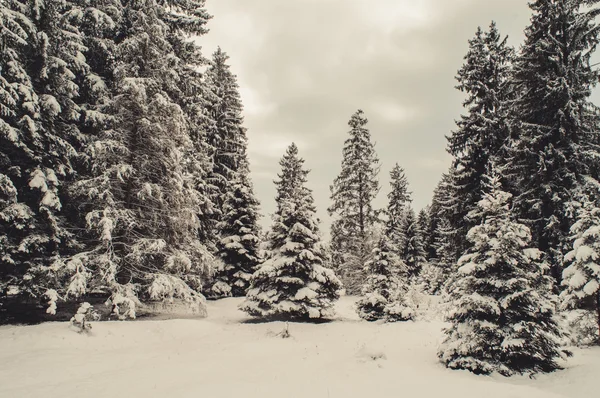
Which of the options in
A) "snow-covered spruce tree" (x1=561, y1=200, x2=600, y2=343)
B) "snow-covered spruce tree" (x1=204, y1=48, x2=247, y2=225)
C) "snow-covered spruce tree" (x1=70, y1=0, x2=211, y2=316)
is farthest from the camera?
"snow-covered spruce tree" (x1=204, y1=48, x2=247, y2=225)

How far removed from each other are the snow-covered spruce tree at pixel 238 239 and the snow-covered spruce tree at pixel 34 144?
32.1 ft

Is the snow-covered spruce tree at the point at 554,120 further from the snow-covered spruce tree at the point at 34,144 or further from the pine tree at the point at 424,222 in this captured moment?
the pine tree at the point at 424,222

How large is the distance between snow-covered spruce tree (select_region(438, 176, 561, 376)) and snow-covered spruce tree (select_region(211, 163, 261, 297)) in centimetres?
1413

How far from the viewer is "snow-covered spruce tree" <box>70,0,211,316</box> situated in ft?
42.8

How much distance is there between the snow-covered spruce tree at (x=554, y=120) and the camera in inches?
632

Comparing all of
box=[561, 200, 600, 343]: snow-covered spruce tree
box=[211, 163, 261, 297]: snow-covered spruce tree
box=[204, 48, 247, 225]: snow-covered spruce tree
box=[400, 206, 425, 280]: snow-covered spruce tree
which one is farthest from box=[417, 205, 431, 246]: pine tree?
box=[561, 200, 600, 343]: snow-covered spruce tree

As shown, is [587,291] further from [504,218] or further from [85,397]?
[85,397]

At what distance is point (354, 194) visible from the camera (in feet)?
106

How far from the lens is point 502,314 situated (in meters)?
9.52

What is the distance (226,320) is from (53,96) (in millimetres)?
11571

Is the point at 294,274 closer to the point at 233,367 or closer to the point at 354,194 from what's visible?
the point at 233,367

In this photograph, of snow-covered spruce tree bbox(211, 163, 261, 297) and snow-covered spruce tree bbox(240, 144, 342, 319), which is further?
snow-covered spruce tree bbox(211, 163, 261, 297)

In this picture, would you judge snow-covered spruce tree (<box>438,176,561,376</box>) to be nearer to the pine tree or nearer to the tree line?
the tree line

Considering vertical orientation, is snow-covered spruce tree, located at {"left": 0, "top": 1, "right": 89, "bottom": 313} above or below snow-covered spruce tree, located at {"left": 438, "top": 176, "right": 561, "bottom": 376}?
above
